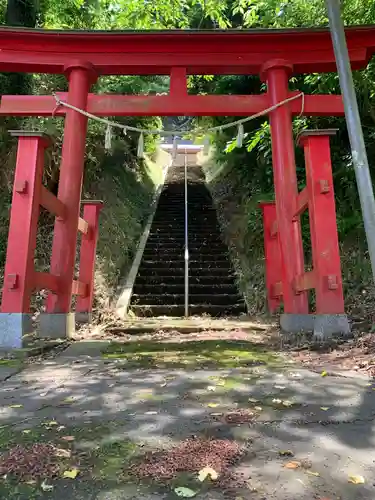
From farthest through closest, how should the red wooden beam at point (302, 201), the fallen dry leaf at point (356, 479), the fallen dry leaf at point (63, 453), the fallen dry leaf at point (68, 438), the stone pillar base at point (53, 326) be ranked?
the stone pillar base at point (53, 326) < the red wooden beam at point (302, 201) < the fallen dry leaf at point (68, 438) < the fallen dry leaf at point (63, 453) < the fallen dry leaf at point (356, 479)

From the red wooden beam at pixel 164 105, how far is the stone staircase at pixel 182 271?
10.1 feet

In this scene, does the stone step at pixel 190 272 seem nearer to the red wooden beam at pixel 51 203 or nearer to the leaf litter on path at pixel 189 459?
the red wooden beam at pixel 51 203

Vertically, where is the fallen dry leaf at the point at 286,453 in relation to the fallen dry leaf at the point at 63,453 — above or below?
below

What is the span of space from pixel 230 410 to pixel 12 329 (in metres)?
2.78

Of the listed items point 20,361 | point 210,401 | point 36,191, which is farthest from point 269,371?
point 36,191

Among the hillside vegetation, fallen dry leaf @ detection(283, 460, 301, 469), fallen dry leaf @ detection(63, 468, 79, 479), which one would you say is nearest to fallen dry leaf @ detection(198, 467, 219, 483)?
fallen dry leaf @ detection(283, 460, 301, 469)

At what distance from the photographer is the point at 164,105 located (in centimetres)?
547

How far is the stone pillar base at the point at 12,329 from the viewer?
167 inches

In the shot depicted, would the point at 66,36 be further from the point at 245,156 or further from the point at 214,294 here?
the point at 245,156

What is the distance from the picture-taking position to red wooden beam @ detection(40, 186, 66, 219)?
467 centimetres

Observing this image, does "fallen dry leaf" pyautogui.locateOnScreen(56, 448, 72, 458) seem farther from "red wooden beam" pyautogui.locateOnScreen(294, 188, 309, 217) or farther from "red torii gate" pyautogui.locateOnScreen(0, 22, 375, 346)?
"red wooden beam" pyautogui.locateOnScreen(294, 188, 309, 217)

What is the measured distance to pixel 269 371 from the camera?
10.9 ft

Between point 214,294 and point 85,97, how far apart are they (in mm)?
3842

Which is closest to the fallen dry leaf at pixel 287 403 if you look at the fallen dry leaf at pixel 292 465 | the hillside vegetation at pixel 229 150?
→ the fallen dry leaf at pixel 292 465
